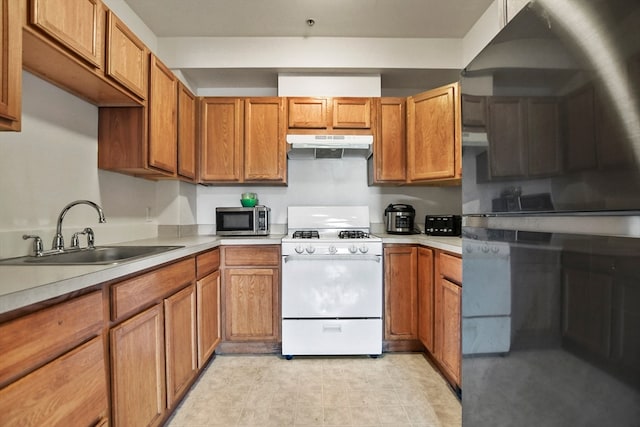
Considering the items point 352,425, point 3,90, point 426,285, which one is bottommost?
point 352,425

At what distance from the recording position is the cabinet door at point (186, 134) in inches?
92.4

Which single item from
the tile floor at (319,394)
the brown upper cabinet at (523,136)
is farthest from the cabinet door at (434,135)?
the brown upper cabinet at (523,136)

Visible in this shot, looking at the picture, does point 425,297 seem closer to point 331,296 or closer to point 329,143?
point 331,296

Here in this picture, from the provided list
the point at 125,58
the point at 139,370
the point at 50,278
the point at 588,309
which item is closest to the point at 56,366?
the point at 50,278

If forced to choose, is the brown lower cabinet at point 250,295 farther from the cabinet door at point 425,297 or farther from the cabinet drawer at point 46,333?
the cabinet drawer at point 46,333

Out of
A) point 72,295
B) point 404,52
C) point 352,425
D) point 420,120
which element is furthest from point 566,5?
point 404,52

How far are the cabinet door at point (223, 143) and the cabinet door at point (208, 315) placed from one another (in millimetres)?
876

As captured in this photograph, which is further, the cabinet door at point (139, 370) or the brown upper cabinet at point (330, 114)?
the brown upper cabinet at point (330, 114)

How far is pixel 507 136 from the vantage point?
2.72 feet

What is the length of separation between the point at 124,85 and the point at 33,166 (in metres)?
0.59

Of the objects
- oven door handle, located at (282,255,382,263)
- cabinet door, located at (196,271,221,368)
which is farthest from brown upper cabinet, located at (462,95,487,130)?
cabinet door, located at (196,271,221,368)

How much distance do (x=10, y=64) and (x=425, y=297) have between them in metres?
2.43

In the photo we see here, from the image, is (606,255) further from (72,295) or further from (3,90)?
(3,90)

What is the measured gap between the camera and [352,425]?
5.20 ft
